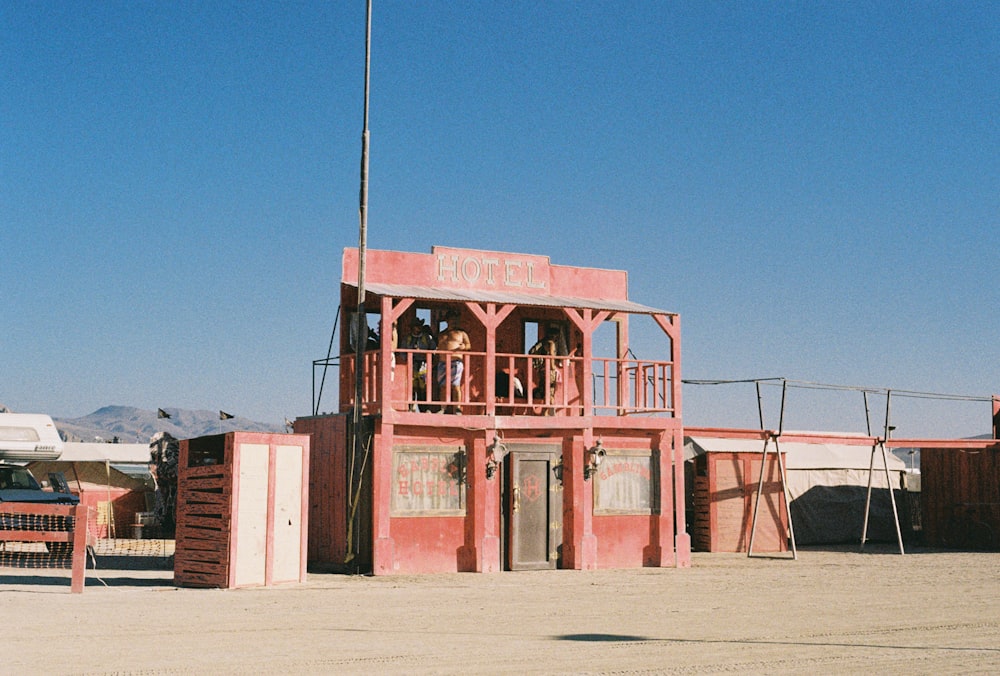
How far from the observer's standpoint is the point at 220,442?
17.9 m

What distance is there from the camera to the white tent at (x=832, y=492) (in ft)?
96.2

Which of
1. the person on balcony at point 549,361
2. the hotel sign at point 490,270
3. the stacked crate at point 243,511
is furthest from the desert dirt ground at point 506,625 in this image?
the hotel sign at point 490,270

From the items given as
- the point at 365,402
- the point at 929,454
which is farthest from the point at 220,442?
the point at 929,454

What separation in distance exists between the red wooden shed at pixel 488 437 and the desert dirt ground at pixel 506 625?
4.62 feet

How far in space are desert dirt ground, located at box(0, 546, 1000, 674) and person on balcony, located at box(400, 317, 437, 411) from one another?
157 inches

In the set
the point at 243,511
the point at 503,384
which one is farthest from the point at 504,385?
the point at 243,511

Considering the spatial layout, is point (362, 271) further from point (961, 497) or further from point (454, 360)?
point (961, 497)

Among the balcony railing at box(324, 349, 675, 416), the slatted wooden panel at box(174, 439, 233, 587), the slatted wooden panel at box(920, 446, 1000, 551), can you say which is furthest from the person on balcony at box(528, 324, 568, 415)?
the slatted wooden panel at box(920, 446, 1000, 551)

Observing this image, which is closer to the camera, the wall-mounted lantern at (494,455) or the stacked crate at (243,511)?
the stacked crate at (243,511)

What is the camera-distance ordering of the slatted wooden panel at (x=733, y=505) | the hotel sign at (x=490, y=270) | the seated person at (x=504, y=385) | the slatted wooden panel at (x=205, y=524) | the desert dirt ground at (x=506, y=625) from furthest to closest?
the slatted wooden panel at (x=733, y=505) → the seated person at (x=504, y=385) → the hotel sign at (x=490, y=270) → the slatted wooden panel at (x=205, y=524) → the desert dirt ground at (x=506, y=625)

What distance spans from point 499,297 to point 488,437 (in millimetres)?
2859

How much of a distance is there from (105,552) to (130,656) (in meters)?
15.7

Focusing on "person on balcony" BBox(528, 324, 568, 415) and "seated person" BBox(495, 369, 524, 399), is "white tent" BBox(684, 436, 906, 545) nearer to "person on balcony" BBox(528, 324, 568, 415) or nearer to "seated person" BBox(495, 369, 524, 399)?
"person on balcony" BBox(528, 324, 568, 415)

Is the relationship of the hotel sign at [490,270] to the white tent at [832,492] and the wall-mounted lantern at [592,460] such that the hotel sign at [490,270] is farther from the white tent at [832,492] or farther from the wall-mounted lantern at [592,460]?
the white tent at [832,492]
